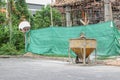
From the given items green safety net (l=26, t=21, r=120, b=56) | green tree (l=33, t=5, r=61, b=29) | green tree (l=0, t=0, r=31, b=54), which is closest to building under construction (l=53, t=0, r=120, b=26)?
green tree (l=0, t=0, r=31, b=54)

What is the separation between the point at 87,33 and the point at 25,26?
313 inches

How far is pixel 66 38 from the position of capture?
2316cm

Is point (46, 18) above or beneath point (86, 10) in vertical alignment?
beneath

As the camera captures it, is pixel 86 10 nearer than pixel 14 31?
No

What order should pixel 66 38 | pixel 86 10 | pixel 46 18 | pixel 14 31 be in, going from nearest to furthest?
pixel 66 38 → pixel 14 31 → pixel 86 10 → pixel 46 18

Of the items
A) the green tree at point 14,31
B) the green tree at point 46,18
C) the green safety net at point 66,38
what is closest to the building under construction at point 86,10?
the green tree at point 14,31

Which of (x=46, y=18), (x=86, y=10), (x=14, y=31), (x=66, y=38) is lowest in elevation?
(x=66, y=38)

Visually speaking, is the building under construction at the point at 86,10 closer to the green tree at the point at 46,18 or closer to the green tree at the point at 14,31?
the green tree at the point at 14,31

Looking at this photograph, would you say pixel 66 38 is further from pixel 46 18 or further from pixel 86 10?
pixel 46 18

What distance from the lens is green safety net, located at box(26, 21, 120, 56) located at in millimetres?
20312

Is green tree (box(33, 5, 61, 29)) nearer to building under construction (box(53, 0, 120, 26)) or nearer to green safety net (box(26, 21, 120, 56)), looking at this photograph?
building under construction (box(53, 0, 120, 26))

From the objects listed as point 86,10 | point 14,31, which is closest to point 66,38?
point 14,31

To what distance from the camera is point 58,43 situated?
23859 mm

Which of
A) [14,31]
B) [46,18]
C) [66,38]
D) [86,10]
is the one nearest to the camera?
[66,38]
